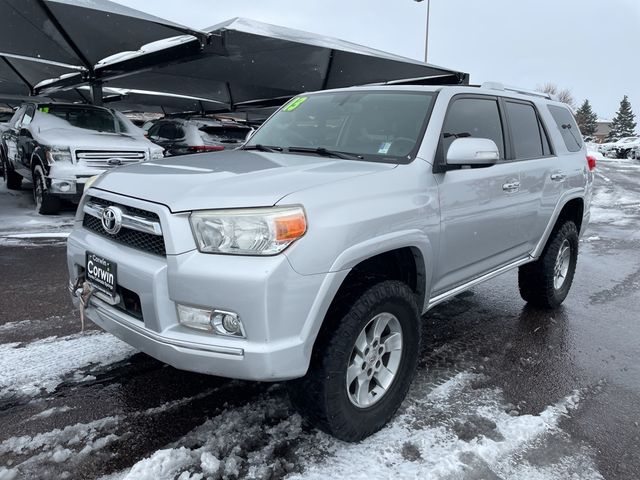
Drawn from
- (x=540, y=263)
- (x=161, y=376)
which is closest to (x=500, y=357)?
(x=540, y=263)

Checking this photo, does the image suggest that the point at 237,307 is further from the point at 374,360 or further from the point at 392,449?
the point at 392,449

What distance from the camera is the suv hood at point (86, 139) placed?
25.7 feet

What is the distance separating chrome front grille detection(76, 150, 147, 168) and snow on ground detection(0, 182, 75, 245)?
39.3 inches

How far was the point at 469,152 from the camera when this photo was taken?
2.87m

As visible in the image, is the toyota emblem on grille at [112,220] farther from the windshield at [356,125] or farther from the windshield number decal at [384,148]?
the windshield number decal at [384,148]

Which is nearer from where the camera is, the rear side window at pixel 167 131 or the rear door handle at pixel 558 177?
the rear door handle at pixel 558 177

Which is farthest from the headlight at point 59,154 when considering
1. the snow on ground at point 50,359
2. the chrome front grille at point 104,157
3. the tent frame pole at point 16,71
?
the tent frame pole at point 16,71

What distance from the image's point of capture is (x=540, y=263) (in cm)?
450

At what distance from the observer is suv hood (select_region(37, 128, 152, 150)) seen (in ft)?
25.7

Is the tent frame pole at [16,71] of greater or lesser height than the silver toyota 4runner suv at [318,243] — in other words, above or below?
above

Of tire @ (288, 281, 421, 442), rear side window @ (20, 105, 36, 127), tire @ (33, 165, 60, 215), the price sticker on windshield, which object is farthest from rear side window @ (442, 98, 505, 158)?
rear side window @ (20, 105, 36, 127)

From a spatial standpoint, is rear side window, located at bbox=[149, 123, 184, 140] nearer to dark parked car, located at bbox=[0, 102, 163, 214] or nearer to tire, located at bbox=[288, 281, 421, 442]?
dark parked car, located at bbox=[0, 102, 163, 214]

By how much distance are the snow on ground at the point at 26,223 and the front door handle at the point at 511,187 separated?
18.6 ft

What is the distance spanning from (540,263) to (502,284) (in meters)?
1.17
